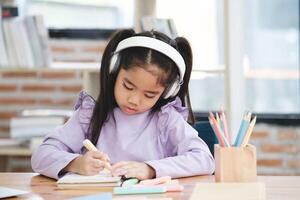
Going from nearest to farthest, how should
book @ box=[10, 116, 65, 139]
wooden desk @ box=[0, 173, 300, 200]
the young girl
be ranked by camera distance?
1. wooden desk @ box=[0, 173, 300, 200]
2. the young girl
3. book @ box=[10, 116, 65, 139]

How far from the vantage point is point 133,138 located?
1640 millimetres

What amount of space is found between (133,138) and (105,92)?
15 centimetres

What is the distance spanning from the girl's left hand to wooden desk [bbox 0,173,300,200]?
0.25 ft

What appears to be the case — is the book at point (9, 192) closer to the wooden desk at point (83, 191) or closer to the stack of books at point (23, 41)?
the wooden desk at point (83, 191)

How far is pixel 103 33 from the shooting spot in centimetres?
315

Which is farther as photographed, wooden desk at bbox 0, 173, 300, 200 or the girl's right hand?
the girl's right hand

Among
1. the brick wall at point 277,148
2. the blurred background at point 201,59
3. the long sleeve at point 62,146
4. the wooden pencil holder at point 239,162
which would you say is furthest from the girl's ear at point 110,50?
the brick wall at point 277,148

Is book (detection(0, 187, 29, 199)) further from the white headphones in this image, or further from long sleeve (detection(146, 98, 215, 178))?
the white headphones

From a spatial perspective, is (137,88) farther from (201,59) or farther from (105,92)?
(201,59)

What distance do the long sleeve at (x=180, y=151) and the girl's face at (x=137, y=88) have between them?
93 mm

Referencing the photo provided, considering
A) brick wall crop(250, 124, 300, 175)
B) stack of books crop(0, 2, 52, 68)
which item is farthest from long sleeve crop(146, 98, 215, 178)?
brick wall crop(250, 124, 300, 175)

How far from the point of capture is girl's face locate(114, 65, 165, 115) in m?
1.55

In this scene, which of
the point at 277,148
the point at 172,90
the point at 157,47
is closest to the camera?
the point at 157,47

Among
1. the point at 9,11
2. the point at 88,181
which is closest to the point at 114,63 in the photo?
the point at 88,181
